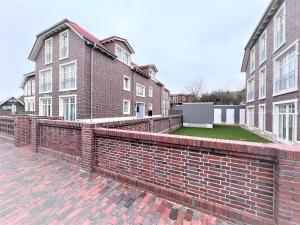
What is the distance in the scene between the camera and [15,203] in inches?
100

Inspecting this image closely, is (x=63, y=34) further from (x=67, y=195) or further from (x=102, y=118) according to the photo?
(x=67, y=195)

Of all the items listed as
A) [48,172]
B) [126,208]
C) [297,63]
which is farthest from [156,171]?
[297,63]

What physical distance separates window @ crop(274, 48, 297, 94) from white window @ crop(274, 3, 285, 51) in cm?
113

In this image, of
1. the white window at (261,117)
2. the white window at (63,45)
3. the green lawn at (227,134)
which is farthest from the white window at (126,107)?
the white window at (261,117)

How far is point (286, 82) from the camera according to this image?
10.1m

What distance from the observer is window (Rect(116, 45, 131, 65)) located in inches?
661

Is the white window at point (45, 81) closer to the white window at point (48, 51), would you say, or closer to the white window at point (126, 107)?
the white window at point (48, 51)

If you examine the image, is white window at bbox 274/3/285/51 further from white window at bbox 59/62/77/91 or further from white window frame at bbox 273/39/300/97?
white window at bbox 59/62/77/91

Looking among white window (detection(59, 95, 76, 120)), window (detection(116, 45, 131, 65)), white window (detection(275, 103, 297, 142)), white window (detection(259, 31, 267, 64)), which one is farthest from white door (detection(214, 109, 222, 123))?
white window (detection(59, 95, 76, 120))

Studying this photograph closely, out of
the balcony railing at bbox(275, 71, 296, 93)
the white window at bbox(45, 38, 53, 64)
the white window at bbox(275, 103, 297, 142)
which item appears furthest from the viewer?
the white window at bbox(45, 38, 53, 64)

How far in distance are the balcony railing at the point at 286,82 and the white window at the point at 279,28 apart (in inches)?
A: 95.0

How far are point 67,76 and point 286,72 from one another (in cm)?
1791

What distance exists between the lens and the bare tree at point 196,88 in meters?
46.7

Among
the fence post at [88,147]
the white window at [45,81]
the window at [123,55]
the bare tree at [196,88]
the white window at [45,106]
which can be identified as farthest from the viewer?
the bare tree at [196,88]
